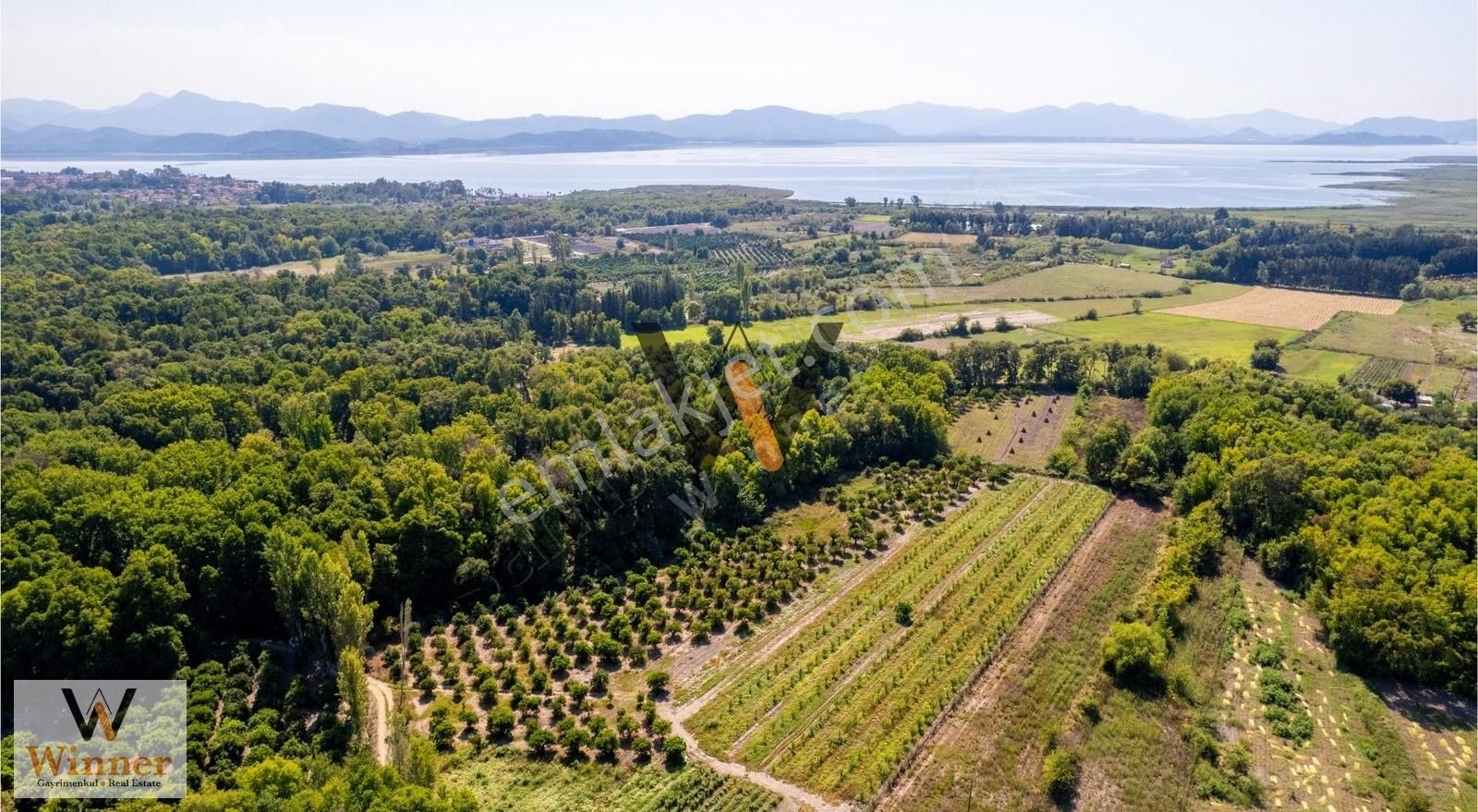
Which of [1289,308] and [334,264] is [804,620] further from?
[334,264]

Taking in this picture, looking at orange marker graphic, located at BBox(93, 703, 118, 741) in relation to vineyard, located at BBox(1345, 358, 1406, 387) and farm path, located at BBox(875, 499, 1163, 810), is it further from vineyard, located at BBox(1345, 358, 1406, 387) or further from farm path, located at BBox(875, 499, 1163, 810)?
vineyard, located at BBox(1345, 358, 1406, 387)

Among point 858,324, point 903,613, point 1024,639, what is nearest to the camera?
point 1024,639

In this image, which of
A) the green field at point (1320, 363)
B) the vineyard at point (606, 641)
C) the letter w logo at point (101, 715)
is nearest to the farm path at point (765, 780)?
the vineyard at point (606, 641)

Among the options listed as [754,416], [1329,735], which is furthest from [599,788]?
[754,416]

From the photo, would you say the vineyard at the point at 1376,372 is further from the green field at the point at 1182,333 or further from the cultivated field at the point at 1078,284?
the cultivated field at the point at 1078,284

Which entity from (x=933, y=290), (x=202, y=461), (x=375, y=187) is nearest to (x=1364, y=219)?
(x=933, y=290)

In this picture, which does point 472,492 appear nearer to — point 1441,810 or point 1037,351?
point 1441,810
